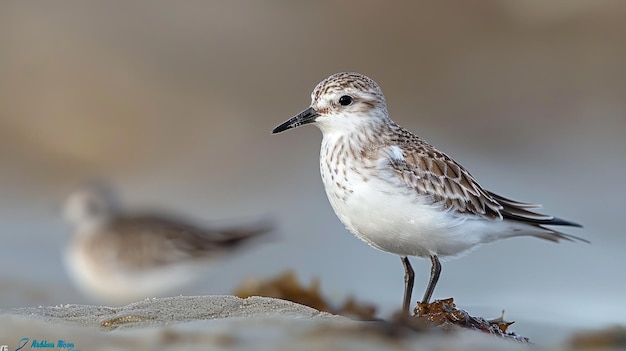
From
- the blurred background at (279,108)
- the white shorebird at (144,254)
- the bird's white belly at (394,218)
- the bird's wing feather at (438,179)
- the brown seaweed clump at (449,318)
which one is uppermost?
the blurred background at (279,108)

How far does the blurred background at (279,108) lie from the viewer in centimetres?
866

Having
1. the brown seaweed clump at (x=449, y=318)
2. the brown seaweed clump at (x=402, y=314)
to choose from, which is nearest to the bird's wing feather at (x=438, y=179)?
the brown seaweed clump at (x=402, y=314)

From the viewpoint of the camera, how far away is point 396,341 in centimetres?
264

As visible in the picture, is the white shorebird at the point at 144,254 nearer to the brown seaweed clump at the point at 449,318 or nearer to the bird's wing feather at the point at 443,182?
the bird's wing feather at the point at 443,182

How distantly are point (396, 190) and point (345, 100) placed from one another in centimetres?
62

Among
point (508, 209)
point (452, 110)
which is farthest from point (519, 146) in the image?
point (508, 209)

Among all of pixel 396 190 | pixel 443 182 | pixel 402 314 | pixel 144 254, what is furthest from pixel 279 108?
pixel 402 314

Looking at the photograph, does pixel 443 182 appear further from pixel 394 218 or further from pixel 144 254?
pixel 144 254

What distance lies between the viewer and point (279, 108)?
10.7 m

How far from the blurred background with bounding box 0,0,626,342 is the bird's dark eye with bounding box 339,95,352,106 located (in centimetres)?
328

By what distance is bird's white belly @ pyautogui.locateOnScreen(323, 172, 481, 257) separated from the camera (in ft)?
13.9

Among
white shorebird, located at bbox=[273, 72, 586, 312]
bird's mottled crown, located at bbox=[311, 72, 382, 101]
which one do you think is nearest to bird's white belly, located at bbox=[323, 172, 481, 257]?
white shorebird, located at bbox=[273, 72, 586, 312]

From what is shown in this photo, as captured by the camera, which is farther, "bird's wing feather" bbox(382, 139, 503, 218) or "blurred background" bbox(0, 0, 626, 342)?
"blurred background" bbox(0, 0, 626, 342)

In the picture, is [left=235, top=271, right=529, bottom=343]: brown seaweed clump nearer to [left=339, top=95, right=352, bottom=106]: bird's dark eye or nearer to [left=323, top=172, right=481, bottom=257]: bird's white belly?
[left=323, top=172, right=481, bottom=257]: bird's white belly
